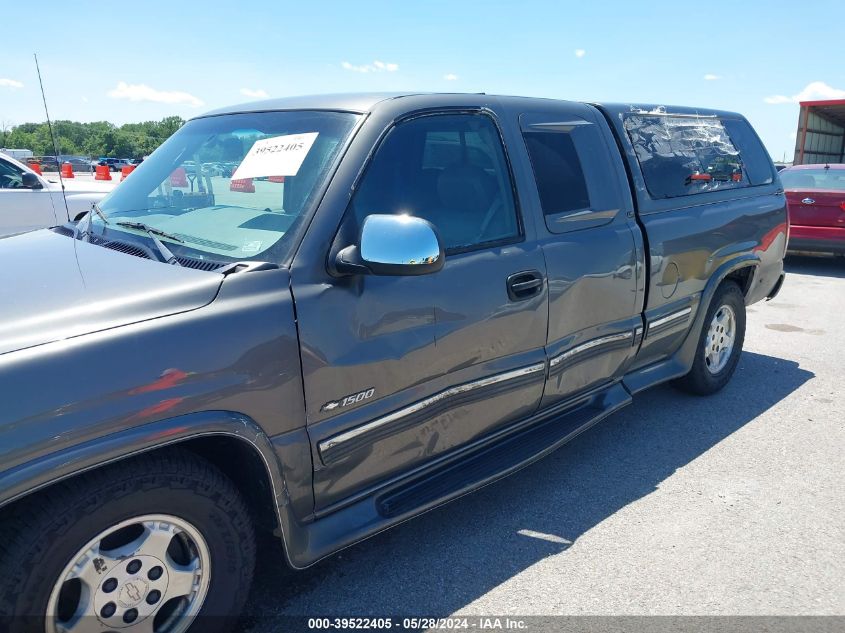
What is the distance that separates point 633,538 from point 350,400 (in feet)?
5.21

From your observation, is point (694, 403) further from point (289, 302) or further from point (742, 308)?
point (289, 302)

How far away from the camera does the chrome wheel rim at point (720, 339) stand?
15.1 ft

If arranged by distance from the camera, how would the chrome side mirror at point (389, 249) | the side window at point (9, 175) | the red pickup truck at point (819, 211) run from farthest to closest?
the red pickup truck at point (819, 211) → the side window at point (9, 175) → the chrome side mirror at point (389, 249)

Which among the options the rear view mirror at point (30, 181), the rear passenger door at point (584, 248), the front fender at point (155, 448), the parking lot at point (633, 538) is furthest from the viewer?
the rear view mirror at point (30, 181)

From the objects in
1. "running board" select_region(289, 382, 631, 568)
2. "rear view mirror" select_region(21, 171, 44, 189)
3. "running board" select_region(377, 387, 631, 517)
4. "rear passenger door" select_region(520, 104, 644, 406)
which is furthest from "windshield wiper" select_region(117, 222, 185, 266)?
"rear view mirror" select_region(21, 171, 44, 189)

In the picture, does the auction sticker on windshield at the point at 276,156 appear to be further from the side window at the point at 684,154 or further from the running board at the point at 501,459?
the side window at the point at 684,154

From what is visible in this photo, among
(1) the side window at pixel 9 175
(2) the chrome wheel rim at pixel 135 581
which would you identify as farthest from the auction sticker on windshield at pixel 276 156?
(1) the side window at pixel 9 175

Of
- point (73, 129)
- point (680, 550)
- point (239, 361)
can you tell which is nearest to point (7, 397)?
point (239, 361)

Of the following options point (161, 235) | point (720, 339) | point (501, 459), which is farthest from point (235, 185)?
point (720, 339)

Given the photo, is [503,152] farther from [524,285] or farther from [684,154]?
[684,154]

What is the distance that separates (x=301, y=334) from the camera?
2.19 metres

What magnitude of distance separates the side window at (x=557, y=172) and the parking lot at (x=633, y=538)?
1478mm

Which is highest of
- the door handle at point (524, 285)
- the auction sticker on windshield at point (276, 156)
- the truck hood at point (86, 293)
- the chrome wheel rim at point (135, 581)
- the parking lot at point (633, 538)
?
the auction sticker on windshield at point (276, 156)

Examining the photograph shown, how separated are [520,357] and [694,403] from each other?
7.42 feet
